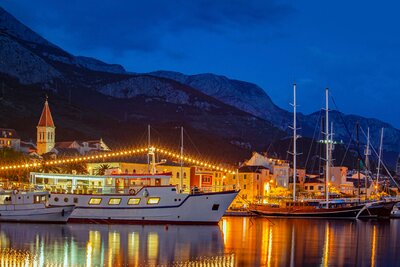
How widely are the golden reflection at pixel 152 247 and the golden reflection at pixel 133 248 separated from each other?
0.79 metres

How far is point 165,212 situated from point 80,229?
10343mm

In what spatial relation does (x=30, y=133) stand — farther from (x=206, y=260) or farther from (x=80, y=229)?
(x=206, y=260)

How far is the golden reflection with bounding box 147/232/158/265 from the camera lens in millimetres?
34400

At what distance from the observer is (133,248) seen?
129ft

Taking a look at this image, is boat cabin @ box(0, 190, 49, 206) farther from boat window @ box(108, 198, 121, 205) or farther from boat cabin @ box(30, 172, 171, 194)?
boat window @ box(108, 198, 121, 205)

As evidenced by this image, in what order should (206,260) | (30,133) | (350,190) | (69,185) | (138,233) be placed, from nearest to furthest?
(206,260), (138,233), (69,185), (350,190), (30,133)

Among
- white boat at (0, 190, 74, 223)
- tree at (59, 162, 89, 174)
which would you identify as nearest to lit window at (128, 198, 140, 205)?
white boat at (0, 190, 74, 223)

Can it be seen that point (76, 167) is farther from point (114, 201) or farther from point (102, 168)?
point (114, 201)

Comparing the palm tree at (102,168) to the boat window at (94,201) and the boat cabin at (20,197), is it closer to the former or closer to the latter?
the boat window at (94,201)

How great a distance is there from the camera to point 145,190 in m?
61.4

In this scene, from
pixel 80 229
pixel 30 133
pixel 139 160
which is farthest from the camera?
pixel 30 133

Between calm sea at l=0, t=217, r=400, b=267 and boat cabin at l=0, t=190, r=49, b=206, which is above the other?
boat cabin at l=0, t=190, r=49, b=206

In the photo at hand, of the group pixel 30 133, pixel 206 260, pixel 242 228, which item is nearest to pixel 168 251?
pixel 206 260

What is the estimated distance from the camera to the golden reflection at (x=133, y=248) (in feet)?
109
